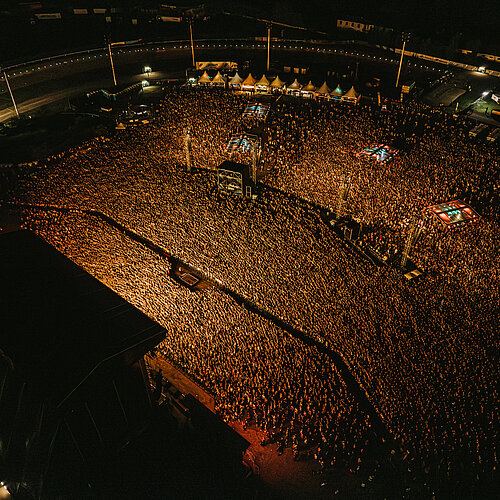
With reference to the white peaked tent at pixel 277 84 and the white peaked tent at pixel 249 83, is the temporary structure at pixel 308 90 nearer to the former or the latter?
the white peaked tent at pixel 277 84

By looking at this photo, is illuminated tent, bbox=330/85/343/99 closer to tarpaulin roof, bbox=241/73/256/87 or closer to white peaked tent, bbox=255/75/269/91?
white peaked tent, bbox=255/75/269/91

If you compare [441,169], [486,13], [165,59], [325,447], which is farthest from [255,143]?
[486,13]

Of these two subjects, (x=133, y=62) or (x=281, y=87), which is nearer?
(x=281, y=87)

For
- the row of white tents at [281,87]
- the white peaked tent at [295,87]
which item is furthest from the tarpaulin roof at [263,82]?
the white peaked tent at [295,87]

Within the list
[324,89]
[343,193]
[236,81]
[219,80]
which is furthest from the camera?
[219,80]

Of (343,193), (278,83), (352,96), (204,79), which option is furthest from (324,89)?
(343,193)

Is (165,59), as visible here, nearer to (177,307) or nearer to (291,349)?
(177,307)

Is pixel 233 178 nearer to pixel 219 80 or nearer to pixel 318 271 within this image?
pixel 318 271

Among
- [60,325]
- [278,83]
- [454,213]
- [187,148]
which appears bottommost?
[454,213]
